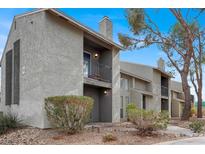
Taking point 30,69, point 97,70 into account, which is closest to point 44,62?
point 30,69

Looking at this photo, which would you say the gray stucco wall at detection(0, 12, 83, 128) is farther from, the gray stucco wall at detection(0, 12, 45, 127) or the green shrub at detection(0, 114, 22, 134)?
the green shrub at detection(0, 114, 22, 134)

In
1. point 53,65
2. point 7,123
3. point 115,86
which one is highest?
point 53,65

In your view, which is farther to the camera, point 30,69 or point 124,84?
point 124,84

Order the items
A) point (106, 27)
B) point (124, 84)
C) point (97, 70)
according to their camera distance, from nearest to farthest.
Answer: point (97, 70) → point (106, 27) → point (124, 84)

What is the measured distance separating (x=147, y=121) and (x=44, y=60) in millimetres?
5008

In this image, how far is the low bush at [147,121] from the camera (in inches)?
355

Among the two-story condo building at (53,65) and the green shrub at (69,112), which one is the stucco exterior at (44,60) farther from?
the green shrub at (69,112)

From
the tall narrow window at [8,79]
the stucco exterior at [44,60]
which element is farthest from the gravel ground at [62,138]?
the tall narrow window at [8,79]

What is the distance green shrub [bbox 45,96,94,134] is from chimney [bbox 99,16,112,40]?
7.28 metres

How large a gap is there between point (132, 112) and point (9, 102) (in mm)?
7146

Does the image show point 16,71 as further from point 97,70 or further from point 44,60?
point 97,70

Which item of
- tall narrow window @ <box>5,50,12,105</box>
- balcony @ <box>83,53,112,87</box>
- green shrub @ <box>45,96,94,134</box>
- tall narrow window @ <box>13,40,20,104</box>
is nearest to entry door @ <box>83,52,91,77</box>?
balcony @ <box>83,53,112,87</box>

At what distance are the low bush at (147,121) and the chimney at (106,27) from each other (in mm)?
7630

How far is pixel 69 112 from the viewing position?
9.02 meters
